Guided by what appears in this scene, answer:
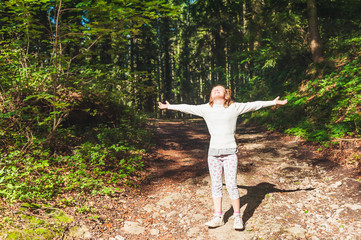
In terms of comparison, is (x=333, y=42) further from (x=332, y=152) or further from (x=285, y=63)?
(x=332, y=152)

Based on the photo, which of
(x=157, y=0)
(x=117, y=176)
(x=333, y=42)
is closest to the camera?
(x=157, y=0)

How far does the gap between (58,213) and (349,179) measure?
18.8ft

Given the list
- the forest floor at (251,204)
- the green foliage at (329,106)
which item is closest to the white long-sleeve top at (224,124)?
the forest floor at (251,204)

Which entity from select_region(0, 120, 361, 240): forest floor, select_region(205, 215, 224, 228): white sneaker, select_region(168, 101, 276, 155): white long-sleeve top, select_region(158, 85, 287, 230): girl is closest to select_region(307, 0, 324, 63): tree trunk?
select_region(0, 120, 361, 240): forest floor

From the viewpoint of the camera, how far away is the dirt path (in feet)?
11.1

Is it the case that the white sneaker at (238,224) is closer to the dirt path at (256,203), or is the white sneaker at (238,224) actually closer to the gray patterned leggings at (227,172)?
the dirt path at (256,203)

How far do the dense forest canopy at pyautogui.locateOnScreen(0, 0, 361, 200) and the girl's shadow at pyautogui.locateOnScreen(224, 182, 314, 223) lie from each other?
286 centimetres

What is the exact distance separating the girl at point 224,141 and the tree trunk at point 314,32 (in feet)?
29.8

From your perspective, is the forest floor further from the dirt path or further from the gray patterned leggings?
the gray patterned leggings

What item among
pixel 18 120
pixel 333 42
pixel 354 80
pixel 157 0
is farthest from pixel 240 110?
pixel 333 42

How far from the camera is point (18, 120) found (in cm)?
544

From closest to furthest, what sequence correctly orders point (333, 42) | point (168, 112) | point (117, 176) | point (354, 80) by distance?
point (117, 176) → point (354, 80) → point (333, 42) → point (168, 112)

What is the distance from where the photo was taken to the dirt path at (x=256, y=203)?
133 inches

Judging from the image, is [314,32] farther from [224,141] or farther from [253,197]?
[224,141]
